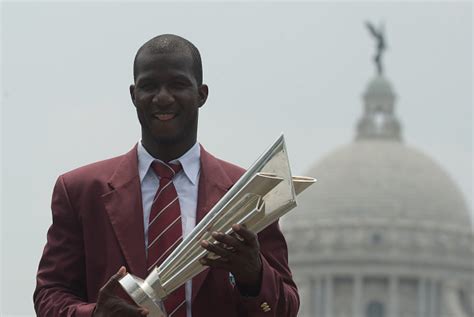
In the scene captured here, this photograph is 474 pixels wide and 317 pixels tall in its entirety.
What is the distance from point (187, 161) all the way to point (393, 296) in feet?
474

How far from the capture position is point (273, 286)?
6.84m

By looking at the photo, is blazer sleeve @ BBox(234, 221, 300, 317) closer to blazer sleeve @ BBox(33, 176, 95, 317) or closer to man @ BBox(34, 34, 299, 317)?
man @ BBox(34, 34, 299, 317)

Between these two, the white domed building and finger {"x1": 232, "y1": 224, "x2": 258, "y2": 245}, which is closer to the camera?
finger {"x1": 232, "y1": 224, "x2": 258, "y2": 245}

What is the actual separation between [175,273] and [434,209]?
15392cm

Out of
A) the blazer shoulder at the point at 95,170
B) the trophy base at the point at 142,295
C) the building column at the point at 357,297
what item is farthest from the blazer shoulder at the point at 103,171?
the building column at the point at 357,297

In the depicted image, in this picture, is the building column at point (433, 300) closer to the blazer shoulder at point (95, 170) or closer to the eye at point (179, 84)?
the blazer shoulder at point (95, 170)

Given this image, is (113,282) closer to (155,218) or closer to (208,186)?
(155,218)

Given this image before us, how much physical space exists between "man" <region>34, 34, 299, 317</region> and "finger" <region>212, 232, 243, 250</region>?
0.84ft

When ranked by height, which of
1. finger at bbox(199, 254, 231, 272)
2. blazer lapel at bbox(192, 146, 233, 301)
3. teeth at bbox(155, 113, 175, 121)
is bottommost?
finger at bbox(199, 254, 231, 272)

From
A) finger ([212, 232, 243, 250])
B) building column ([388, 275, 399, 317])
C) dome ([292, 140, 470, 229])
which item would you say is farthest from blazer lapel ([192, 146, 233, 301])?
dome ([292, 140, 470, 229])

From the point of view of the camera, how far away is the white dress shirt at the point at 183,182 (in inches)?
276

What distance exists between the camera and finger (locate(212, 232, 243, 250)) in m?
6.47

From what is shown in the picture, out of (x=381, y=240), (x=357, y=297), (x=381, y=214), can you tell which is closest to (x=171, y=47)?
(x=357, y=297)

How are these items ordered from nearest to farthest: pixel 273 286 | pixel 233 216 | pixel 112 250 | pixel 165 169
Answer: pixel 233 216 < pixel 273 286 < pixel 112 250 < pixel 165 169
